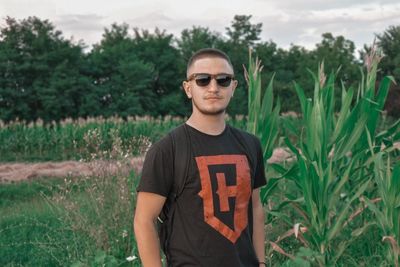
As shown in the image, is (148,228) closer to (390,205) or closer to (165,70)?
(390,205)

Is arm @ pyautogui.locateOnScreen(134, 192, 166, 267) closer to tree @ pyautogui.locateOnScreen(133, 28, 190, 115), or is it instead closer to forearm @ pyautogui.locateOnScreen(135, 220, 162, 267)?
forearm @ pyautogui.locateOnScreen(135, 220, 162, 267)

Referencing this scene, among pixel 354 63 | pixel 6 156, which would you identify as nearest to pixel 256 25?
pixel 354 63

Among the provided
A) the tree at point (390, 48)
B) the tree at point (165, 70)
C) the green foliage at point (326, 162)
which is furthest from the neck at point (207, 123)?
the tree at point (390, 48)

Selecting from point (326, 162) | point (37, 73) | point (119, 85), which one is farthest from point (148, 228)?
point (119, 85)

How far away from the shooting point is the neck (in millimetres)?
2787

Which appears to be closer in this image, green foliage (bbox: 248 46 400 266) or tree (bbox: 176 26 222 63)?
green foliage (bbox: 248 46 400 266)

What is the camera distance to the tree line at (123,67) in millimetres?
34406

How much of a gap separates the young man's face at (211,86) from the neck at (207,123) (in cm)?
2

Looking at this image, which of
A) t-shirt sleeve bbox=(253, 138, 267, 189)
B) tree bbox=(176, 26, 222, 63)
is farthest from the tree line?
t-shirt sleeve bbox=(253, 138, 267, 189)

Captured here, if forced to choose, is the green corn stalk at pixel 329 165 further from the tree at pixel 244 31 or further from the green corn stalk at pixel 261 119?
the tree at pixel 244 31

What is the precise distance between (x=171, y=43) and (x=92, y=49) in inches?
243

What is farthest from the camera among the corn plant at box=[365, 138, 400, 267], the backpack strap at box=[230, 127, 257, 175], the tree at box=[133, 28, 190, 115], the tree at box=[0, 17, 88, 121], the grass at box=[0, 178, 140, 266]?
the tree at box=[133, 28, 190, 115]

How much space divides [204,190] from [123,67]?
36.2 metres

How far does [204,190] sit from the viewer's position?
2725mm
